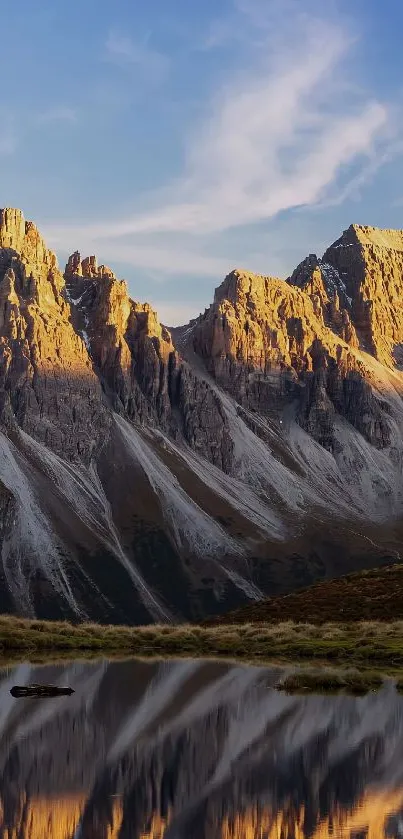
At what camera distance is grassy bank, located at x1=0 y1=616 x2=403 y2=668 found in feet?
236

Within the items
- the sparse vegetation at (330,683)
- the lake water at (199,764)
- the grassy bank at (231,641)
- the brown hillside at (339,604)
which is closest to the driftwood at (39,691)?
the lake water at (199,764)

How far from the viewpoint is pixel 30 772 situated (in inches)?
1252

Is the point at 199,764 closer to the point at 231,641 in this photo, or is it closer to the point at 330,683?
the point at 330,683

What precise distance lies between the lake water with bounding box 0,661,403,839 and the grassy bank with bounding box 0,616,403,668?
64.6 feet

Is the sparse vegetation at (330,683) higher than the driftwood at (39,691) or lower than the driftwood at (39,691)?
lower

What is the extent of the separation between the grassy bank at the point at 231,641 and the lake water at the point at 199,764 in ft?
64.6

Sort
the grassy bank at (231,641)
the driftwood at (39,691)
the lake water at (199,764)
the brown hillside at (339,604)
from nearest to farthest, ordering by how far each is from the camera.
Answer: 1. the lake water at (199,764)
2. the driftwood at (39,691)
3. the grassy bank at (231,641)
4. the brown hillside at (339,604)

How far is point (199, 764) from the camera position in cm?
3419

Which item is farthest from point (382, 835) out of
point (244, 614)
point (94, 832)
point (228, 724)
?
point (244, 614)

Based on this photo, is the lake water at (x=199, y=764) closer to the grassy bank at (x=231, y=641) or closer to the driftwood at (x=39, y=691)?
the driftwood at (x=39, y=691)

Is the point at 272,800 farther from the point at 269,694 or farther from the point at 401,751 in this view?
the point at 269,694

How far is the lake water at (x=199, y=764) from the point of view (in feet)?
88.0

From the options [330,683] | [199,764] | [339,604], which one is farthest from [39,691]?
[339,604]

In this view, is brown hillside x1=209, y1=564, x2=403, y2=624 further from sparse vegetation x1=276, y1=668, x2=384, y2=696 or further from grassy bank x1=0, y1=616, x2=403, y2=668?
sparse vegetation x1=276, y1=668, x2=384, y2=696
